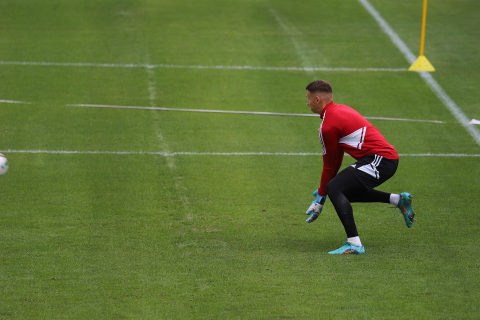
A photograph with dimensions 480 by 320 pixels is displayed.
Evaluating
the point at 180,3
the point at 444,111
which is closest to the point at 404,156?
the point at 444,111

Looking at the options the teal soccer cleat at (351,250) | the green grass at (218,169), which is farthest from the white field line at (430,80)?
the teal soccer cleat at (351,250)

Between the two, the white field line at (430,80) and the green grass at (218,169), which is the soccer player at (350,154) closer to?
the green grass at (218,169)

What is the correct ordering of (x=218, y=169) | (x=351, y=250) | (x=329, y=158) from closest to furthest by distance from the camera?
(x=351, y=250) < (x=329, y=158) < (x=218, y=169)

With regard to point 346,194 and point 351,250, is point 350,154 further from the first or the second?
point 351,250

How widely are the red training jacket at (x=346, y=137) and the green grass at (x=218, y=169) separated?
1.00 meters

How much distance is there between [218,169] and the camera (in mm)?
9078

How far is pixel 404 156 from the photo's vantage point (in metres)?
9.62

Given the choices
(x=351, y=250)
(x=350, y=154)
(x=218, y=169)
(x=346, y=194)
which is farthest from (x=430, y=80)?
(x=351, y=250)

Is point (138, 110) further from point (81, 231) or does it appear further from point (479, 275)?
point (479, 275)

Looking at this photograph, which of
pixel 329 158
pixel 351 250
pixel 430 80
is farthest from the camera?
pixel 430 80

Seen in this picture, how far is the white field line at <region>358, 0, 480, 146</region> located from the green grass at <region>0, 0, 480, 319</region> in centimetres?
19

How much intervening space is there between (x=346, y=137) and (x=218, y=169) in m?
3.37

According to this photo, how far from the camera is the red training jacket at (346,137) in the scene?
5969 mm

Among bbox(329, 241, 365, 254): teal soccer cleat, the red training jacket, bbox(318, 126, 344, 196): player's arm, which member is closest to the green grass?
bbox(329, 241, 365, 254): teal soccer cleat
